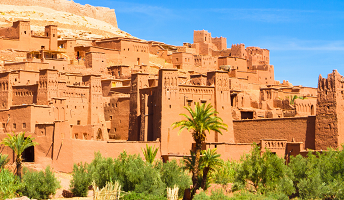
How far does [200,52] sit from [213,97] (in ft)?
99.6

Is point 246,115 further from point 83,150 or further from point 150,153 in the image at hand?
point 83,150

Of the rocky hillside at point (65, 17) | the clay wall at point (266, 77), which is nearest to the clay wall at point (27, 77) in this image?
the rocky hillside at point (65, 17)

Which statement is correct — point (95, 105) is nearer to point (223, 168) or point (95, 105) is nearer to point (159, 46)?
point (223, 168)

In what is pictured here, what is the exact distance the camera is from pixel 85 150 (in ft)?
138

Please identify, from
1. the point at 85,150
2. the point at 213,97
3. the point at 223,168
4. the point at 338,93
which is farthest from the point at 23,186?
the point at 338,93

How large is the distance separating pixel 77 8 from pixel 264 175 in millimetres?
63829

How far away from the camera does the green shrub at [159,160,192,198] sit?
37.5 meters

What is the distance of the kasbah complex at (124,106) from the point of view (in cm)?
4331

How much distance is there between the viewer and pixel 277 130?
46938 mm

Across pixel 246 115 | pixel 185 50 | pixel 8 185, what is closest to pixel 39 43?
pixel 185 50

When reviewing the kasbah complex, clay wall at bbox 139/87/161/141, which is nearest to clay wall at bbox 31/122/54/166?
the kasbah complex

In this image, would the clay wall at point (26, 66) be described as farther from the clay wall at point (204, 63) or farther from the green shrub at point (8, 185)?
the clay wall at point (204, 63)

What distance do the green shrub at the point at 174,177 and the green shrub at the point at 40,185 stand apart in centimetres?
658

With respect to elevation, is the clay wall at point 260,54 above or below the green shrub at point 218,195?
above
